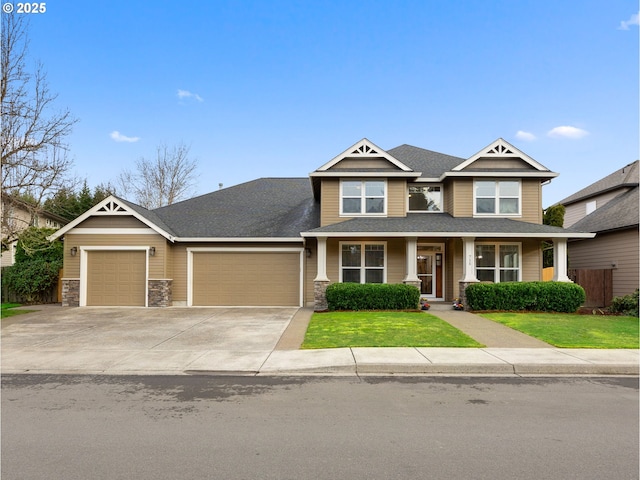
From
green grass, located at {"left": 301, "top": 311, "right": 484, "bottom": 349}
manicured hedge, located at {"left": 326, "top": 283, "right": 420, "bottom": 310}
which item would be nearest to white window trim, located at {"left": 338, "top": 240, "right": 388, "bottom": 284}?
manicured hedge, located at {"left": 326, "top": 283, "right": 420, "bottom": 310}

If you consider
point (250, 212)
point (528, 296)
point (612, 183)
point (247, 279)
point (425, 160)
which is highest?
point (425, 160)

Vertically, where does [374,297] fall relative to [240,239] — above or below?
below

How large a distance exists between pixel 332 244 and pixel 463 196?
243 inches

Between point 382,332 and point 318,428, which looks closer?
point 318,428

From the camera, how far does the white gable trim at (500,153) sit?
1727cm

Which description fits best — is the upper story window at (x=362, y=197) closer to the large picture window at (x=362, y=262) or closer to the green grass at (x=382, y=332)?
the large picture window at (x=362, y=262)

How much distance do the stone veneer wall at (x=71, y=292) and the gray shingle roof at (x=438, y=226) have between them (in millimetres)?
10302

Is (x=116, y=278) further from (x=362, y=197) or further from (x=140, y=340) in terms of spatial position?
(x=362, y=197)

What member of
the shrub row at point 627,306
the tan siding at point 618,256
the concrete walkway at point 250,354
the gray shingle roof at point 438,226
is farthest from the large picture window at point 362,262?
the tan siding at point 618,256

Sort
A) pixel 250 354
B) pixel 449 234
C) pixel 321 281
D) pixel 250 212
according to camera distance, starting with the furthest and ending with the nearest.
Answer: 1. pixel 250 212
2. pixel 321 281
3. pixel 449 234
4. pixel 250 354

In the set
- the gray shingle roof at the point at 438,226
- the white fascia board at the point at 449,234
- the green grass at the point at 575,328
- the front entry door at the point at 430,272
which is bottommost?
the green grass at the point at 575,328

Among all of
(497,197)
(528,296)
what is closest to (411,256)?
(528,296)

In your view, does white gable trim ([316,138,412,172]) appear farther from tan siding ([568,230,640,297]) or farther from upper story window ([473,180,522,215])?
tan siding ([568,230,640,297])

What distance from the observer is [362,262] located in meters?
16.9
